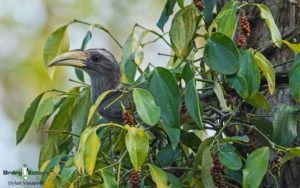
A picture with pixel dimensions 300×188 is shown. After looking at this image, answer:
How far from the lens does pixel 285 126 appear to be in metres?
2.09

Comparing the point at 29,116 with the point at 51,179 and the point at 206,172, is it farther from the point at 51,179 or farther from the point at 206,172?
the point at 206,172

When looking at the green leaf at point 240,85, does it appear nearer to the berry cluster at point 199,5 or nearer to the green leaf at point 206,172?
the green leaf at point 206,172

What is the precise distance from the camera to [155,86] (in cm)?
199

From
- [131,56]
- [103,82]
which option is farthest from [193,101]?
[103,82]

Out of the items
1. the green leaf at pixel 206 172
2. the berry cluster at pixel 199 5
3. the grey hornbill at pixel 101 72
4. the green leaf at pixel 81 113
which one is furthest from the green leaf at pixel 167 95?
the grey hornbill at pixel 101 72

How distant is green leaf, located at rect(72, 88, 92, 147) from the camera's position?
93.3 inches

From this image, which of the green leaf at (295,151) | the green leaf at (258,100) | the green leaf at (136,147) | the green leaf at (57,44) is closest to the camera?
the green leaf at (136,147)

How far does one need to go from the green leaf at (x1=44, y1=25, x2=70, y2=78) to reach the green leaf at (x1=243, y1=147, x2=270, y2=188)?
83cm

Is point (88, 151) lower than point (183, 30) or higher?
lower

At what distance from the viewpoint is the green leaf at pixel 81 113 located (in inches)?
93.3

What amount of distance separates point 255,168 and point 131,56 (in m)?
0.68

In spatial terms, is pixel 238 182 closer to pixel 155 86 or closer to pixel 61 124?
pixel 155 86

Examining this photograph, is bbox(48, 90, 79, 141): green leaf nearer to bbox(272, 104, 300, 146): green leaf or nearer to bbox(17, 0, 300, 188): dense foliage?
bbox(17, 0, 300, 188): dense foliage

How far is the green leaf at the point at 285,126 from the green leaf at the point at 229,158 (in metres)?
0.17
